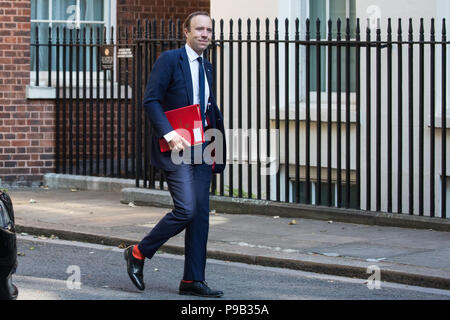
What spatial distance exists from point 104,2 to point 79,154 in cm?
234

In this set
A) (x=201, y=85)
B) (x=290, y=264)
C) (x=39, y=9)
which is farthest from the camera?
(x=39, y=9)

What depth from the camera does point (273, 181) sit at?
11.7 metres

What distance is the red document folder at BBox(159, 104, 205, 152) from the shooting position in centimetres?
650

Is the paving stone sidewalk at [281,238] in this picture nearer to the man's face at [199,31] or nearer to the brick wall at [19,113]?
the brick wall at [19,113]

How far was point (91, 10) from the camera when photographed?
14.2 meters

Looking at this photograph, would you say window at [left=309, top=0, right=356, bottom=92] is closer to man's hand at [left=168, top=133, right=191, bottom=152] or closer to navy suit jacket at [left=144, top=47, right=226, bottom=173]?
navy suit jacket at [left=144, top=47, right=226, bottom=173]

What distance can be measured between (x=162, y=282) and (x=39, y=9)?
7707 mm

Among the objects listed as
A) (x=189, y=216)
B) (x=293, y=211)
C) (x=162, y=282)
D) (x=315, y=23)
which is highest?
(x=315, y=23)

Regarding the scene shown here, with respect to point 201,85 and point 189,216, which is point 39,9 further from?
point 189,216

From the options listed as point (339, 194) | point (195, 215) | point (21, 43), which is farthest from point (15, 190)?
point (195, 215)

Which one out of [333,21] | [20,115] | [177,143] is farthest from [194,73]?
[20,115]

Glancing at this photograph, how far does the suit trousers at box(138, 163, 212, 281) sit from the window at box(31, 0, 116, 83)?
24.4 feet

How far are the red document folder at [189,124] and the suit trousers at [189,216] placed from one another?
19 cm

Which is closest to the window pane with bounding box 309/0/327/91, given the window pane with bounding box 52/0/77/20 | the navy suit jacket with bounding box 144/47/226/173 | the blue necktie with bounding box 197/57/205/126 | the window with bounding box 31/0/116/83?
the window with bounding box 31/0/116/83
